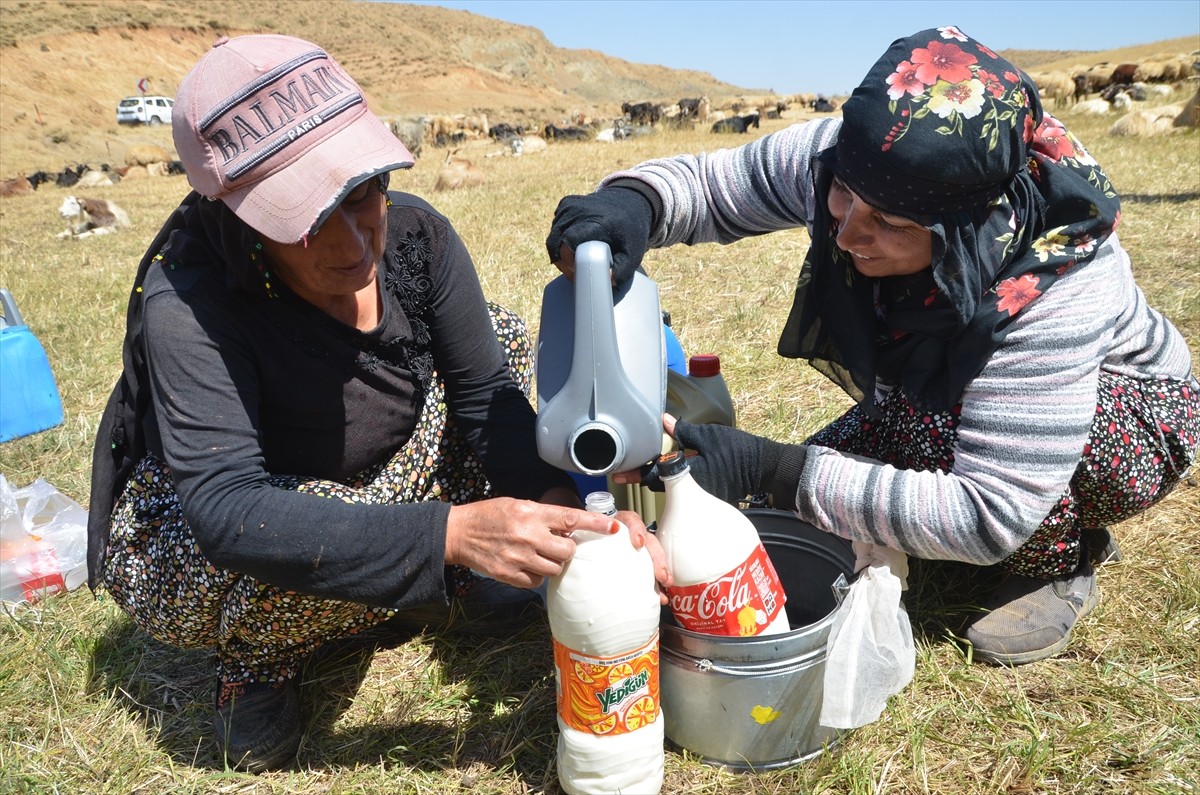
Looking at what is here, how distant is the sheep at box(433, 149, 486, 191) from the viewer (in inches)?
393

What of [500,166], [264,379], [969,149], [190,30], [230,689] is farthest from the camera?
[190,30]

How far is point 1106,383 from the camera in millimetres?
1960

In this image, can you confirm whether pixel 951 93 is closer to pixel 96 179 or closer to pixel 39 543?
pixel 39 543

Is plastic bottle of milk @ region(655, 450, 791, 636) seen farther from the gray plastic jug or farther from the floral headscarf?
the floral headscarf

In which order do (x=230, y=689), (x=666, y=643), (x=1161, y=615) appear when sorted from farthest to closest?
(x=1161, y=615)
(x=230, y=689)
(x=666, y=643)

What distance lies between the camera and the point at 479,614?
232 cm

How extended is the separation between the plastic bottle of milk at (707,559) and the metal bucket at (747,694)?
0.04 meters

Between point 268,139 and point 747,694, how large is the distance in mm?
1327

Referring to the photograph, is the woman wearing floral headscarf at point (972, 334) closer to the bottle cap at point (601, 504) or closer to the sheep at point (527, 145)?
the bottle cap at point (601, 504)

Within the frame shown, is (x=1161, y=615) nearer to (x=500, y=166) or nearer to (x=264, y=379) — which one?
(x=264, y=379)

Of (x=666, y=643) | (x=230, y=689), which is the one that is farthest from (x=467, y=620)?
(x=666, y=643)

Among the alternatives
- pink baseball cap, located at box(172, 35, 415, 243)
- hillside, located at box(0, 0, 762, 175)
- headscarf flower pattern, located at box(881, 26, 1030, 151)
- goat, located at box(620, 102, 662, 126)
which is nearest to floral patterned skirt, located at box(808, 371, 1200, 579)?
headscarf flower pattern, located at box(881, 26, 1030, 151)

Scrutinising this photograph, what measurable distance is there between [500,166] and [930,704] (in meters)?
11.2

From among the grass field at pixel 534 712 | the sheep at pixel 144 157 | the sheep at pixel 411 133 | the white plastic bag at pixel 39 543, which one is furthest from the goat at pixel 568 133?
the grass field at pixel 534 712
